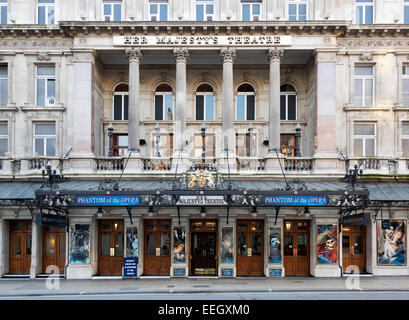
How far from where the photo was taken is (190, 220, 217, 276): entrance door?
22.6m

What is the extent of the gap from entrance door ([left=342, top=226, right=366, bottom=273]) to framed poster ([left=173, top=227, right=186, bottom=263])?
9.89 meters

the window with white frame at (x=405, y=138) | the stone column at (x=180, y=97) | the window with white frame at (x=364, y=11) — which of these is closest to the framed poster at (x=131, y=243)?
the stone column at (x=180, y=97)

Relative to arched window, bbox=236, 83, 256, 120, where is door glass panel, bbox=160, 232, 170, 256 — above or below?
below

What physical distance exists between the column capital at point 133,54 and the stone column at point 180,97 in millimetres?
2306

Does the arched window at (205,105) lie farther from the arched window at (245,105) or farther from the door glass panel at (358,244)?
the door glass panel at (358,244)

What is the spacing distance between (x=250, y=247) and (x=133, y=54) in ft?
46.7

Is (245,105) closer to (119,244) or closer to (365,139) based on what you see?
(365,139)

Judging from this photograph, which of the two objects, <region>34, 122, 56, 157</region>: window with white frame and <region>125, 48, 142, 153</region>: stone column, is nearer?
<region>125, 48, 142, 153</region>: stone column

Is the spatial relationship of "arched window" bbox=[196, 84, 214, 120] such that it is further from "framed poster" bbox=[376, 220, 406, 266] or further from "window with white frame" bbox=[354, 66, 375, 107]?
"framed poster" bbox=[376, 220, 406, 266]

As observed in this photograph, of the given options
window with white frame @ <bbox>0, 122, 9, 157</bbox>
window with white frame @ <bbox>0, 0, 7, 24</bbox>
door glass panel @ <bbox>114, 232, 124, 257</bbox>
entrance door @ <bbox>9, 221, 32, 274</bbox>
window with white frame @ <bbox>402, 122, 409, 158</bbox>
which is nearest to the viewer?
door glass panel @ <bbox>114, 232, 124, 257</bbox>

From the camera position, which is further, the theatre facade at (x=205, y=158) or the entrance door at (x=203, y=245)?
the entrance door at (x=203, y=245)

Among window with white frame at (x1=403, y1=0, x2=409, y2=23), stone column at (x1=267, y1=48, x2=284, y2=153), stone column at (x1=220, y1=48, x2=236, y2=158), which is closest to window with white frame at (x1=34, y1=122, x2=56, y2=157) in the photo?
stone column at (x1=220, y1=48, x2=236, y2=158)

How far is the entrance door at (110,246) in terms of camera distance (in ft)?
74.3
